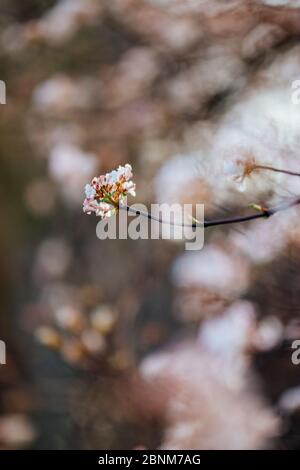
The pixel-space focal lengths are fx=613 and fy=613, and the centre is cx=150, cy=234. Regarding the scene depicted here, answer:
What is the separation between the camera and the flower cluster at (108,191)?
0.66 metres

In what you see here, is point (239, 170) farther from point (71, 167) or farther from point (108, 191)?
point (71, 167)

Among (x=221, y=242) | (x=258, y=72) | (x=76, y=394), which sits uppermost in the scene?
(x=258, y=72)

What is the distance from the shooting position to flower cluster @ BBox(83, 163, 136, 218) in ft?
2.17

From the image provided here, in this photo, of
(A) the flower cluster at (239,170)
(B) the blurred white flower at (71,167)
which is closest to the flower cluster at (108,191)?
(A) the flower cluster at (239,170)

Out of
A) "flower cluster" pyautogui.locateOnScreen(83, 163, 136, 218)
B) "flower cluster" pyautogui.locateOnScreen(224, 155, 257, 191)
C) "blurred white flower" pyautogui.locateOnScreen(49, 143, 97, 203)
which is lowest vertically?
"flower cluster" pyautogui.locateOnScreen(83, 163, 136, 218)

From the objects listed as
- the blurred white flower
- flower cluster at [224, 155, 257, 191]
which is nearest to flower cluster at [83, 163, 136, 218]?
flower cluster at [224, 155, 257, 191]

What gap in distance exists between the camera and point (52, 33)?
1.65 metres

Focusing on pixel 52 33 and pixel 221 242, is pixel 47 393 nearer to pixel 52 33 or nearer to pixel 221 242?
pixel 221 242

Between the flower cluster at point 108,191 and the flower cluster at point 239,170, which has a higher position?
the flower cluster at point 239,170

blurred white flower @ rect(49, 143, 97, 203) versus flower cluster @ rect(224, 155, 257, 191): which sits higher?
blurred white flower @ rect(49, 143, 97, 203)

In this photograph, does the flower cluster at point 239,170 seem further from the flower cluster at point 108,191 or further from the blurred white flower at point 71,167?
the blurred white flower at point 71,167

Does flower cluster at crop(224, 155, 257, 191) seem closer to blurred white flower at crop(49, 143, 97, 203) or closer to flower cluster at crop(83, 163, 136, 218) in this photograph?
flower cluster at crop(83, 163, 136, 218)
